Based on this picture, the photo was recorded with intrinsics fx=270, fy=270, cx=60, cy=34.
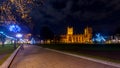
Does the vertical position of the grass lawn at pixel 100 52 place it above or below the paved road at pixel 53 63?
above

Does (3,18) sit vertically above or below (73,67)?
above

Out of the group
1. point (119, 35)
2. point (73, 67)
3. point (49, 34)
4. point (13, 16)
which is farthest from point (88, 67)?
point (119, 35)

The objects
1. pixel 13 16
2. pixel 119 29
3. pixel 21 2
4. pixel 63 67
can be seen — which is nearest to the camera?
pixel 21 2

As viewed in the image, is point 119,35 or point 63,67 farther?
point 119,35

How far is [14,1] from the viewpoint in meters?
13.9

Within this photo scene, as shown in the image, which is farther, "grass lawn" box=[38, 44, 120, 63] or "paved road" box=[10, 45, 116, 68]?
"grass lawn" box=[38, 44, 120, 63]

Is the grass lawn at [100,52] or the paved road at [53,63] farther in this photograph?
the grass lawn at [100,52]

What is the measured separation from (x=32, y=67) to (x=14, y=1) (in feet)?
17.2

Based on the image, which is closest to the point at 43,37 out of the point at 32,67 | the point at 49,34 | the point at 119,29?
the point at 49,34

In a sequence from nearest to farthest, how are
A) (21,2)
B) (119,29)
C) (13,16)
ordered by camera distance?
(21,2)
(13,16)
(119,29)

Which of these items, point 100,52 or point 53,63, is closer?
point 53,63

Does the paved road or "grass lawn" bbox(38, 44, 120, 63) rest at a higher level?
"grass lawn" bbox(38, 44, 120, 63)

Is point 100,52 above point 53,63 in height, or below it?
above

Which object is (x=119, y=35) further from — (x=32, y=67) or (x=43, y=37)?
(x=32, y=67)
